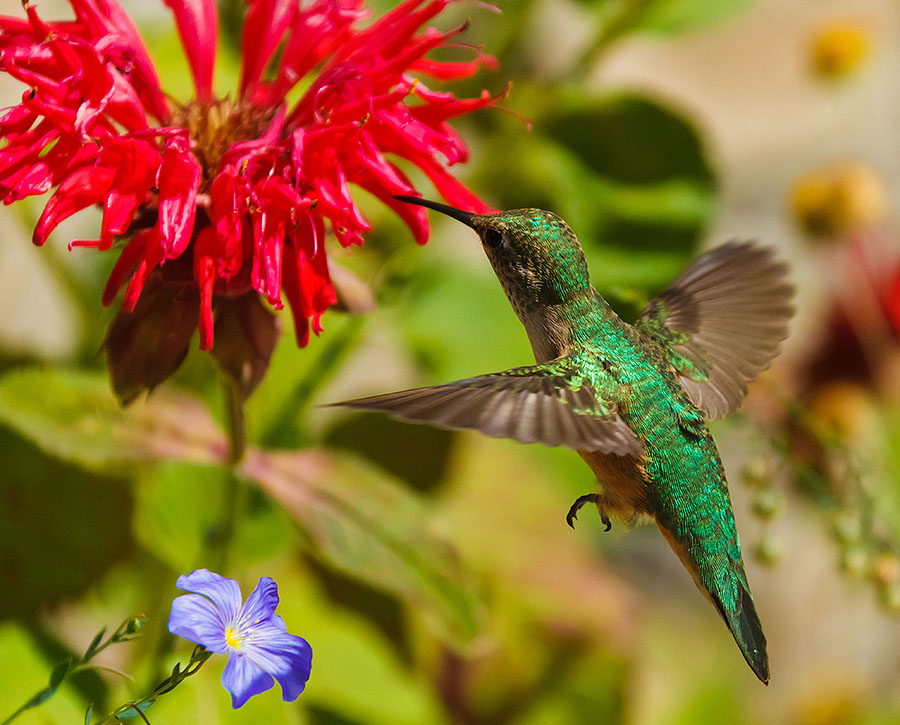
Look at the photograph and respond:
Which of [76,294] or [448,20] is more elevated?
[448,20]

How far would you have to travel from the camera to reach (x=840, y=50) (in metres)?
1.55

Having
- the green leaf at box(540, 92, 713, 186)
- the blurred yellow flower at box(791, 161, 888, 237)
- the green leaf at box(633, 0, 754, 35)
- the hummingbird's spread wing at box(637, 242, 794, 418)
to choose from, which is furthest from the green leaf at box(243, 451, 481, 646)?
the blurred yellow flower at box(791, 161, 888, 237)

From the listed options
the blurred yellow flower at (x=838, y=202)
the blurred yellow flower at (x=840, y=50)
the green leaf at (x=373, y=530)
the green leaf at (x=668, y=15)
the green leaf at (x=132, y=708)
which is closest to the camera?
the green leaf at (x=132, y=708)

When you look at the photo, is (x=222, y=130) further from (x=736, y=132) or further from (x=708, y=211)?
(x=736, y=132)

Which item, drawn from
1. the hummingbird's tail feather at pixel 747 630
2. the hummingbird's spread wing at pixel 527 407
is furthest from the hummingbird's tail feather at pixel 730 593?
the hummingbird's spread wing at pixel 527 407

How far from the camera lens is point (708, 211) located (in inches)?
47.1

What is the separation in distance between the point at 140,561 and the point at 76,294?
282mm

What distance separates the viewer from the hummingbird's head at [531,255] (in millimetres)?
744

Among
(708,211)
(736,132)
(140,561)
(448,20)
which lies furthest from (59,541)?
(736,132)

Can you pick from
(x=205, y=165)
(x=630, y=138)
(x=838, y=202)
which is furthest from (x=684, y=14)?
(x=205, y=165)

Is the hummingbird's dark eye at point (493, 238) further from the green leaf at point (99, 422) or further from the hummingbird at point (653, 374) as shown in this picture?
the green leaf at point (99, 422)

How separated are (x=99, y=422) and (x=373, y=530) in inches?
9.8

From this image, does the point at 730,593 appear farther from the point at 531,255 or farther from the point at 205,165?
the point at 205,165

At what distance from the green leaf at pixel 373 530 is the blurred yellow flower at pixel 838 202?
0.82 metres
